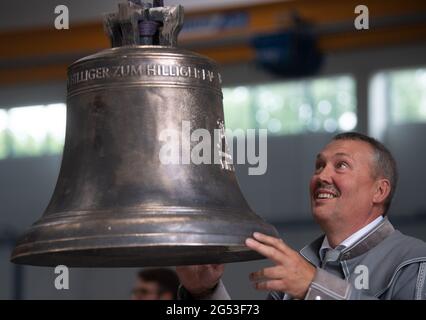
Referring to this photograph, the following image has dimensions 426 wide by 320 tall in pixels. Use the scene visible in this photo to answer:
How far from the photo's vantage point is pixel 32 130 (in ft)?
36.4

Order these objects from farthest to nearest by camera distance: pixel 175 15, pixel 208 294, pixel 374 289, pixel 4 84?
pixel 4 84, pixel 208 294, pixel 374 289, pixel 175 15

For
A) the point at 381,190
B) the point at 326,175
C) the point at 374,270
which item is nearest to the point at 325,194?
the point at 326,175

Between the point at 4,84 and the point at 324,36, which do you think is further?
the point at 4,84

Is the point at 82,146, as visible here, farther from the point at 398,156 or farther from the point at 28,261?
the point at 398,156

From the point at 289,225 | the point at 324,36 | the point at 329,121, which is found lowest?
the point at 289,225

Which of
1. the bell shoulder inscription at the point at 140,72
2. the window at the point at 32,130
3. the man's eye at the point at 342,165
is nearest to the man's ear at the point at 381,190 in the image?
the man's eye at the point at 342,165

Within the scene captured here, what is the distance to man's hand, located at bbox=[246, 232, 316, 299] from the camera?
3.14 meters

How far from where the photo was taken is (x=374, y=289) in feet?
11.5

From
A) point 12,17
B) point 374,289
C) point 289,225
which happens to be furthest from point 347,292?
point 289,225

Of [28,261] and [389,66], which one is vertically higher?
[389,66]

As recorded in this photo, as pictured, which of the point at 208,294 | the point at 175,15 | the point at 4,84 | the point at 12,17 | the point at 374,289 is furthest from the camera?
the point at 4,84

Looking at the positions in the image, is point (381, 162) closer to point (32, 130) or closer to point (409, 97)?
point (409, 97)

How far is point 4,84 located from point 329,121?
117 inches

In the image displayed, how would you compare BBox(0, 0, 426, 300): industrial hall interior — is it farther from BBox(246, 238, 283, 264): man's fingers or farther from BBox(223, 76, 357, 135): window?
BBox(246, 238, 283, 264): man's fingers
